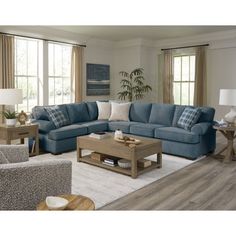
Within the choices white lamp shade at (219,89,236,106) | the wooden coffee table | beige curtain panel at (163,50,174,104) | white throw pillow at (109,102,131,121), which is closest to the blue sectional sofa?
white throw pillow at (109,102,131,121)

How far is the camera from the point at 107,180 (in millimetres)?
3627

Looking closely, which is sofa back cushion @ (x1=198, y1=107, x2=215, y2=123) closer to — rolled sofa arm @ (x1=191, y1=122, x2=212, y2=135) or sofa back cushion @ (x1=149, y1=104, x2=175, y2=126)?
rolled sofa arm @ (x1=191, y1=122, x2=212, y2=135)

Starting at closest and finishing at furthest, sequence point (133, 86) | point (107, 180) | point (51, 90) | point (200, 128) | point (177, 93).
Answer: point (107, 180) → point (200, 128) → point (51, 90) → point (177, 93) → point (133, 86)

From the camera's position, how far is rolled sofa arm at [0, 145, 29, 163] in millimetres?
2754

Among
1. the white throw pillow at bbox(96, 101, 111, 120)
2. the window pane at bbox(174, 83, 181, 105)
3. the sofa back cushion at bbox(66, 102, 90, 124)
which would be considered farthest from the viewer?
the window pane at bbox(174, 83, 181, 105)

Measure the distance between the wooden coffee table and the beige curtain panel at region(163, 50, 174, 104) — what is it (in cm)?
422

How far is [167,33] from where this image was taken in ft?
23.6

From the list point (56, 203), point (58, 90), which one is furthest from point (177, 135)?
point (58, 90)

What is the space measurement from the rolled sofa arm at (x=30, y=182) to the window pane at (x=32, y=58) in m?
4.86

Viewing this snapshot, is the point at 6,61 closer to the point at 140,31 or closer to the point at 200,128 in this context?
the point at 140,31

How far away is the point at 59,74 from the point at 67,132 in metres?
2.79

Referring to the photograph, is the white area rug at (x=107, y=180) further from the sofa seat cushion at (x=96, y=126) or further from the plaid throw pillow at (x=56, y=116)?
the sofa seat cushion at (x=96, y=126)
